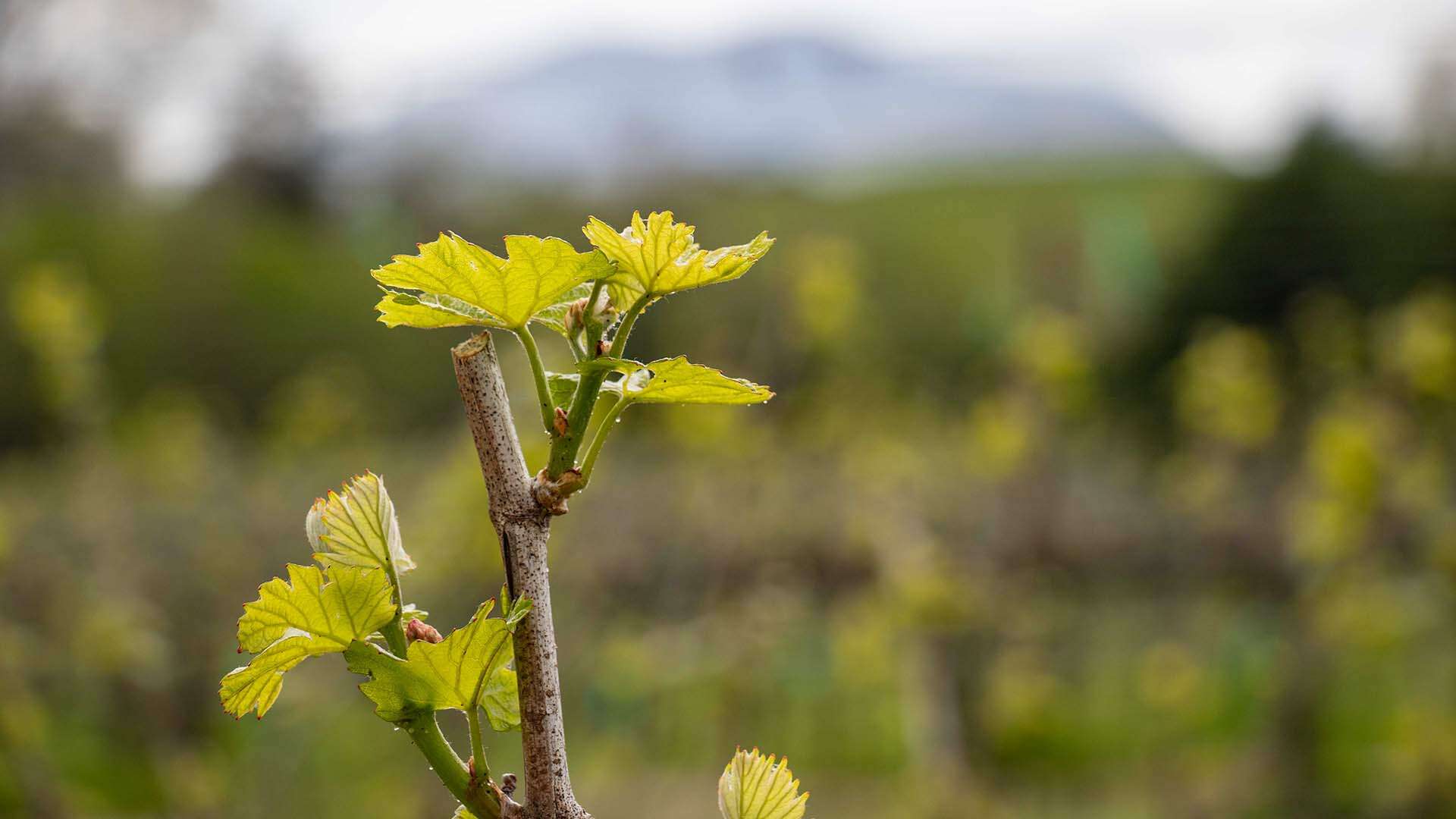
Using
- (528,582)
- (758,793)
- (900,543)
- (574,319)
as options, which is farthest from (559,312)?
(900,543)

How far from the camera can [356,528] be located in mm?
483

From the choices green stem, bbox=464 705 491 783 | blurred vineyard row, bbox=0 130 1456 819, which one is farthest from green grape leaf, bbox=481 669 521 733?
blurred vineyard row, bbox=0 130 1456 819

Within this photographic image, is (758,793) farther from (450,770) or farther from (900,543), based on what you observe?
(900,543)

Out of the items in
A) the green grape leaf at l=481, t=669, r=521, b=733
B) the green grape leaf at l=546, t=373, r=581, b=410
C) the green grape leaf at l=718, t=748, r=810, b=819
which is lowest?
the green grape leaf at l=718, t=748, r=810, b=819

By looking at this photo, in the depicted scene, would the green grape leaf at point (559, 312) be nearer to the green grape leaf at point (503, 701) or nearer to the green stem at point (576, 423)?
the green stem at point (576, 423)

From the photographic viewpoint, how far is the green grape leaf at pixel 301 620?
1.49ft

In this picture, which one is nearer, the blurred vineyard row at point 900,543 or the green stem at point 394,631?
the green stem at point 394,631

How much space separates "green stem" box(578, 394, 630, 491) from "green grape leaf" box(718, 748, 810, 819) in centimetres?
16

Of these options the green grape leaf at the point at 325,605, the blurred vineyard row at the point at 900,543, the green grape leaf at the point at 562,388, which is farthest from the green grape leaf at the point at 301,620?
the blurred vineyard row at the point at 900,543

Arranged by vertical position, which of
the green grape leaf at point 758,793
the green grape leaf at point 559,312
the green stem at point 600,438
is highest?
the green grape leaf at point 559,312

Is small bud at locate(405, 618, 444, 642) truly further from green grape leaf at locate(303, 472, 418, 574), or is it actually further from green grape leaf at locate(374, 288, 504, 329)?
green grape leaf at locate(374, 288, 504, 329)

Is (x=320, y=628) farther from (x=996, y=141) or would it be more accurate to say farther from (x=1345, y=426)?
(x=996, y=141)

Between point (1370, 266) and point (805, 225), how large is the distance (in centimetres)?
426

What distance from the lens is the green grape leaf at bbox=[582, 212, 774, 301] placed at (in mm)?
467
